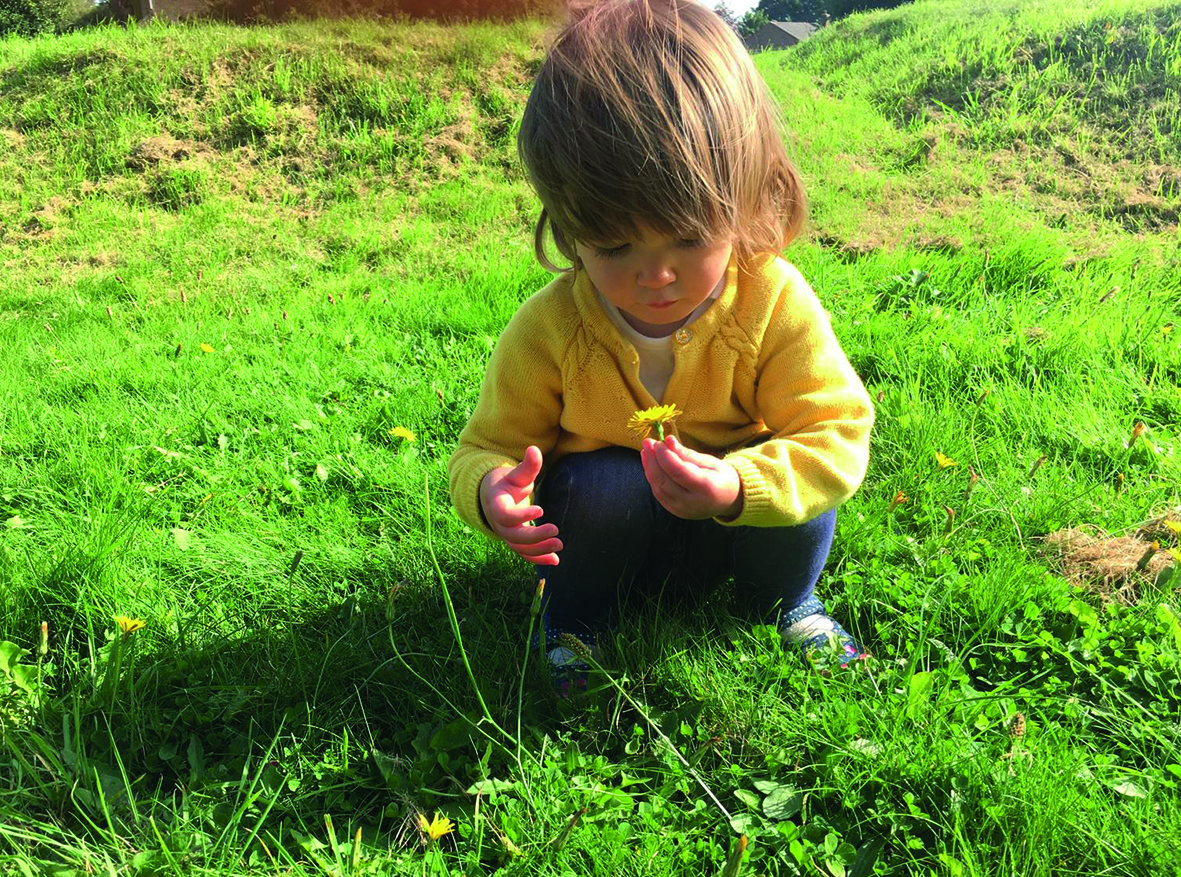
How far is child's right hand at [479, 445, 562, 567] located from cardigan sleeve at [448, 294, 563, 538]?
144 millimetres

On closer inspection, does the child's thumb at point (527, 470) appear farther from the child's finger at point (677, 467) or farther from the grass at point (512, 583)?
the grass at point (512, 583)

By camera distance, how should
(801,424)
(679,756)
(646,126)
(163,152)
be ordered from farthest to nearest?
(163,152)
(801,424)
(679,756)
(646,126)

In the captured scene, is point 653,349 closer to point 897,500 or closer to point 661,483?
point 661,483

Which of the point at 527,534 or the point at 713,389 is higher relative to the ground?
the point at 713,389

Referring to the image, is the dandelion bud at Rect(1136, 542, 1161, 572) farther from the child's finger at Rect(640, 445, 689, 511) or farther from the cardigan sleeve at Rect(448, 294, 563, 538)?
the cardigan sleeve at Rect(448, 294, 563, 538)

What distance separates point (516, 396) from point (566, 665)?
2.00 ft

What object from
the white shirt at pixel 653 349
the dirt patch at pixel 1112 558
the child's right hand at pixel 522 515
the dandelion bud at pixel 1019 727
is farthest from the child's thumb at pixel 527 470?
the dirt patch at pixel 1112 558

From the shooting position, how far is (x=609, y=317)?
1.67m

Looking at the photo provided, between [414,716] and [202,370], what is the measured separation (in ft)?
7.14

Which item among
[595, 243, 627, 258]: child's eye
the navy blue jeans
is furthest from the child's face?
the navy blue jeans

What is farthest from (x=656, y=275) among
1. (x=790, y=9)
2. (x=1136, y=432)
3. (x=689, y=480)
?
(x=790, y=9)

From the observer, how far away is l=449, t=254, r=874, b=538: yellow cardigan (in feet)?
5.11

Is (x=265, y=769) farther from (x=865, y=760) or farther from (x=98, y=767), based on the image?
(x=865, y=760)

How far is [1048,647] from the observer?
1685 millimetres
